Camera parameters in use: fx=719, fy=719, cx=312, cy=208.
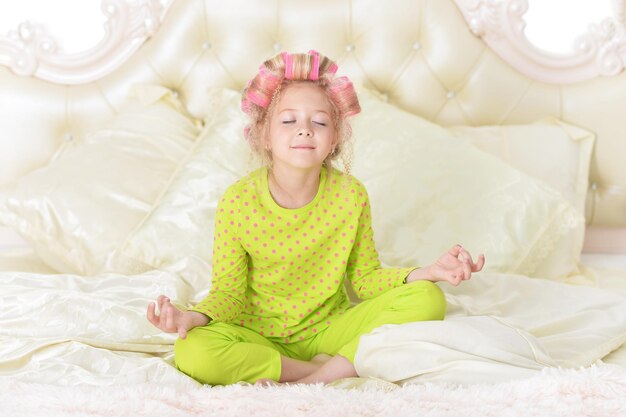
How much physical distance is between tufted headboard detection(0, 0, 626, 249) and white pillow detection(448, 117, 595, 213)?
0.26 feet

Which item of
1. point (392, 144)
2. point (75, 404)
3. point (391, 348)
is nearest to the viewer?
point (75, 404)

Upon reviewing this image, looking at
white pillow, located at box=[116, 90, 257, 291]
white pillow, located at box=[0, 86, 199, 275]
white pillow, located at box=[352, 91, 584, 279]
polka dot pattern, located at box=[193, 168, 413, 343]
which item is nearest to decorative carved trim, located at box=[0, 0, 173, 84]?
white pillow, located at box=[0, 86, 199, 275]

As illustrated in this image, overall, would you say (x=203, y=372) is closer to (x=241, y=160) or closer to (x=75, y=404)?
(x=75, y=404)

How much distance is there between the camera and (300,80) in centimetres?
131

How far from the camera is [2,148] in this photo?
6.49 feet

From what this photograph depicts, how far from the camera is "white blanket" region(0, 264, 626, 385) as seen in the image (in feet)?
3.58

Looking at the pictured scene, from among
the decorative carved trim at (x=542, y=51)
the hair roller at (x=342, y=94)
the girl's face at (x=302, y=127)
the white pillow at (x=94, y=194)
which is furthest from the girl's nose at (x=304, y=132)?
the decorative carved trim at (x=542, y=51)

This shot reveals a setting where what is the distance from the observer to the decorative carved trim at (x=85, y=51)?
1959 millimetres

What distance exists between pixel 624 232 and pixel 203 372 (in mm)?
1350

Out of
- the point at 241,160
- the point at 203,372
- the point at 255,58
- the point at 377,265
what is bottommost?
the point at 203,372

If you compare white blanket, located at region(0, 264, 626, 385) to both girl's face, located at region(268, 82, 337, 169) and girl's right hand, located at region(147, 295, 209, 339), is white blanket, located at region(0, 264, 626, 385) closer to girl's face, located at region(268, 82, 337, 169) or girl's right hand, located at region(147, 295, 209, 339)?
girl's right hand, located at region(147, 295, 209, 339)

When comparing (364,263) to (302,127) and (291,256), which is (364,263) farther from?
(302,127)

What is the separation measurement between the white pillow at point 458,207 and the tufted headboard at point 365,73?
0.95 feet

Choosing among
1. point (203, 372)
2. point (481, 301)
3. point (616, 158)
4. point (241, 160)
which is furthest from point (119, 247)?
point (616, 158)
